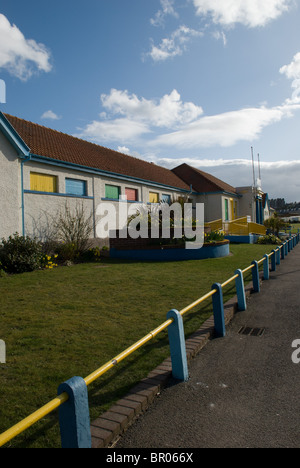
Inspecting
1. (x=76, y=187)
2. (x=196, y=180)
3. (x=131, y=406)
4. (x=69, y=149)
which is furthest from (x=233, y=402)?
(x=196, y=180)

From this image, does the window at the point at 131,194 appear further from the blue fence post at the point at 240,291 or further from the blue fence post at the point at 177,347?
the blue fence post at the point at 177,347

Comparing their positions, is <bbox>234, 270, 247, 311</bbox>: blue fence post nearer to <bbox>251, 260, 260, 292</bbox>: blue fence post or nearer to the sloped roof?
<bbox>251, 260, 260, 292</bbox>: blue fence post

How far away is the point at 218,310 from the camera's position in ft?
16.7

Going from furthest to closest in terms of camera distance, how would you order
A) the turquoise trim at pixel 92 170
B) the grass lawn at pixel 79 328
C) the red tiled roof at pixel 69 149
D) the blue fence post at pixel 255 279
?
the red tiled roof at pixel 69 149 < the turquoise trim at pixel 92 170 < the blue fence post at pixel 255 279 < the grass lawn at pixel 79 328

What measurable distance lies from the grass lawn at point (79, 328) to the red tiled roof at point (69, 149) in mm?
6911

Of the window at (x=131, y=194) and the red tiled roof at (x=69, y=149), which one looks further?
the window at (x=131, y=194)

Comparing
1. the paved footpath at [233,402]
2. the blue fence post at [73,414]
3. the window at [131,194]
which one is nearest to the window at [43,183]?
the window at [131,194]

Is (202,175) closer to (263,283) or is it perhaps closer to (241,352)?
(263,283)

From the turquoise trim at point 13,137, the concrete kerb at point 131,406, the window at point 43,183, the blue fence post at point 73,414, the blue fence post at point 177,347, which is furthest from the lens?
the window at point 43,183

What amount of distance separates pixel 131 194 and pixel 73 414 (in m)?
18.0

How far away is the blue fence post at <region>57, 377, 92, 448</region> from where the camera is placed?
85.0 inches

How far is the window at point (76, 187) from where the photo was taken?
593 inches

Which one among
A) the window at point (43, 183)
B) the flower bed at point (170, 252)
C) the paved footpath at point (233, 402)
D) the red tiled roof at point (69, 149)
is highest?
the red tiled roof at point (69, 149)
